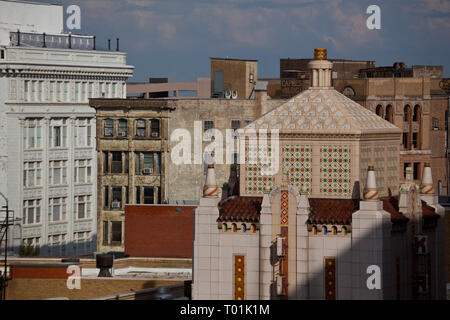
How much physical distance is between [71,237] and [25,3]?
86.6 ft

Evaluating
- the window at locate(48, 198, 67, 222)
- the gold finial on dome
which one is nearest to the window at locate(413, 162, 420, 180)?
the window at locate(48, 198, 67, 222)

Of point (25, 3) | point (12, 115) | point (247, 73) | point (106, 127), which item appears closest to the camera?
point (106, 127)

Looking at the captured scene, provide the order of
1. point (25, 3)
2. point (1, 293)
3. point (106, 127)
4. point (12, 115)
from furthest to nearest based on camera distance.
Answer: point (25, 3) → point (12, 115) → point (106, 127) → point (1, 293)

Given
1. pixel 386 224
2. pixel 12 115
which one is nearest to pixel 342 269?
pixel 386 224

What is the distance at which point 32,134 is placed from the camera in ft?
540

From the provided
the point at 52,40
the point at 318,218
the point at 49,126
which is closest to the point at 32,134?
the point at 49,126

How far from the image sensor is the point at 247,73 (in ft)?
489

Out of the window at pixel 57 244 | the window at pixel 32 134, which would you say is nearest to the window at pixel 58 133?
the window at pixel 32 134

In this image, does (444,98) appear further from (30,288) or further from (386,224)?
(386,224)

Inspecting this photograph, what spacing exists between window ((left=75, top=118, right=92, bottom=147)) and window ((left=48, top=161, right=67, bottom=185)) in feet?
9.22

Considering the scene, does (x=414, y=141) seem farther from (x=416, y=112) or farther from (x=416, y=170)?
(x=416, y=112)

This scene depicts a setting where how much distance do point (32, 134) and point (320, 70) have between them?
95326 mm

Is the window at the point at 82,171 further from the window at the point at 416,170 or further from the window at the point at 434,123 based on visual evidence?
the window at the point at 416,170

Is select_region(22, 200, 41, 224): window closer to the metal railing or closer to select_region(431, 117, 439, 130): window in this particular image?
the metal railing
